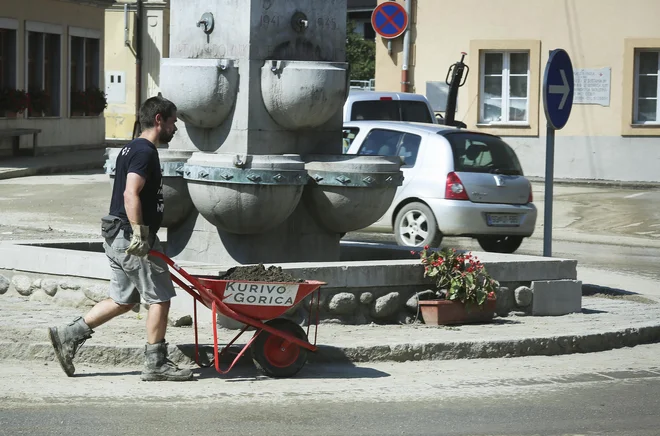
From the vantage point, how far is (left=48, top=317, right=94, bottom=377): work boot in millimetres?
7793

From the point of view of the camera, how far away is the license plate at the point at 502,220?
49.6ft

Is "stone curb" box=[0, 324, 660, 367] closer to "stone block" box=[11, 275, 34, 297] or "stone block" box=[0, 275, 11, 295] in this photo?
"stone block" box=[11, 275, 34, 297]

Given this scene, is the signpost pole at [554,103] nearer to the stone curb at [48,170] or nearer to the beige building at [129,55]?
the stone curb at [48,170]

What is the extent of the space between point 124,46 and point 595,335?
3691 cm

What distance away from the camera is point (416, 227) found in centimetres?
1552

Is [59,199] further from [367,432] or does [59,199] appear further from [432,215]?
[367,432]

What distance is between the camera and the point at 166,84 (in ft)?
35.1

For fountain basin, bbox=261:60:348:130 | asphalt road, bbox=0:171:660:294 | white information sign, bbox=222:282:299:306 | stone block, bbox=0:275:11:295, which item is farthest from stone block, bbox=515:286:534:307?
stone block, bbox=0:275:11:295

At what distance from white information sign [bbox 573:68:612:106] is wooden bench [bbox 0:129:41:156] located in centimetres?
1268

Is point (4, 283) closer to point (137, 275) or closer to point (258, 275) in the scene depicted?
point (137, 275)

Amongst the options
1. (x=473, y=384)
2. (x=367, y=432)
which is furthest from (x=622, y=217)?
(x=367, y=432)

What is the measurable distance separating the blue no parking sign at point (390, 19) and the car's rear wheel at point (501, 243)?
9041mm

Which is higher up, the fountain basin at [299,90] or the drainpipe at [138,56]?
the drainpipe at [138,56]

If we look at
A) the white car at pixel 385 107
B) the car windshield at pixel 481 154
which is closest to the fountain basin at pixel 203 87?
the car windshield at pixel 481 154
